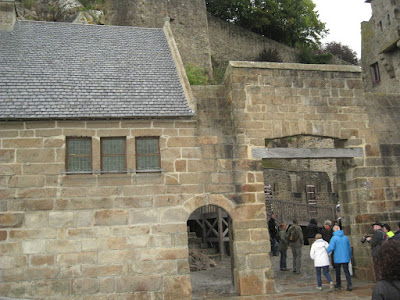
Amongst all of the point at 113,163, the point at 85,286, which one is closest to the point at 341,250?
the point at 113,163

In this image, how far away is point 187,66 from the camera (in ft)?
97.0

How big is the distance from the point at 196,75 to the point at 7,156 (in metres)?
19.2

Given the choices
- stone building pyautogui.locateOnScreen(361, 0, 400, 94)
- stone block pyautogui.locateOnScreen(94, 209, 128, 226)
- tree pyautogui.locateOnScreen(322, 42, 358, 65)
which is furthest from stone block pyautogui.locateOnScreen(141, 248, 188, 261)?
tree pyautogui.locateOnScreen(322, 42, 358, 65)

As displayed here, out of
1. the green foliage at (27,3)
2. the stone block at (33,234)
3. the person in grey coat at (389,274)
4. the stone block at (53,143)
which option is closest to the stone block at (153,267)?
the stone block at (33,234)

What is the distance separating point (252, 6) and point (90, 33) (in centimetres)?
2714

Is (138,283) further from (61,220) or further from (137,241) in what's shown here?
(61,220)

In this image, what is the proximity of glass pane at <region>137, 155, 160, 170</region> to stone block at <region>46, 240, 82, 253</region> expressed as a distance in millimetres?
2243

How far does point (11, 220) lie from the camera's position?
985cm

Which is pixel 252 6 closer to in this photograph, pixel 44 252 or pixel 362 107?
pixel 362 107

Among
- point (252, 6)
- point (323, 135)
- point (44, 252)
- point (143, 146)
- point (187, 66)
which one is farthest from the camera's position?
point (252, 6)

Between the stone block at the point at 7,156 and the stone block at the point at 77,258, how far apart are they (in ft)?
7.96

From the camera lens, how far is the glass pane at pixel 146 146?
10.8 meters

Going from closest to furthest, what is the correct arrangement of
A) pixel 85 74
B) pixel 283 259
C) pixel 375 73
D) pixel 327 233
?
pixel 85 74 → pixel 327 233 → pixel 283 259 → pixel 375 73

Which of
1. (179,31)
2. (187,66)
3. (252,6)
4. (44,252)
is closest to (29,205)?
(44,252)
